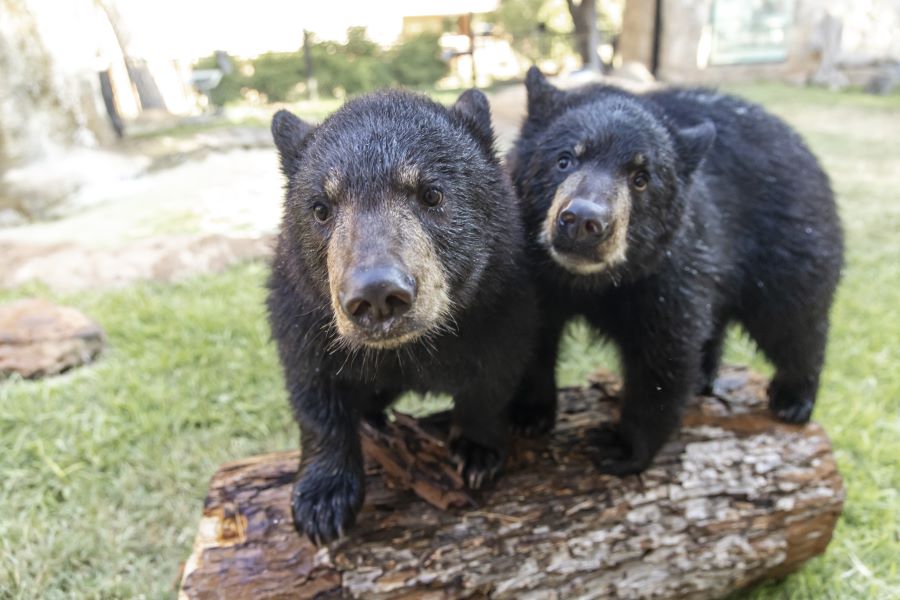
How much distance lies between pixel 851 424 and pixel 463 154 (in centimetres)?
322

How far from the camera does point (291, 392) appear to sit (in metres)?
2.73

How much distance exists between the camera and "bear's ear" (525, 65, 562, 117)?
10.5 feet

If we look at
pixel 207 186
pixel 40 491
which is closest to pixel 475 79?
pixel 207 186

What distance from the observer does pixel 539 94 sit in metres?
3.21

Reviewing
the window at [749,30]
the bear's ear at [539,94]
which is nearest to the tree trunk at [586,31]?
the window at [749,30]

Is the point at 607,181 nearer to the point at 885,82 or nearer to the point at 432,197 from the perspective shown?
the point at 432,197

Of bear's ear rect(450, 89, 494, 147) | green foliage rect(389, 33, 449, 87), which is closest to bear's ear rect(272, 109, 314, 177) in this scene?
bear's ear rect(450, 89, 494, 147)

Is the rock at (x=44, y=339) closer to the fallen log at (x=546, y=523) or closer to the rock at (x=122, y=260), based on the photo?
the rock at (x=122, y=260)

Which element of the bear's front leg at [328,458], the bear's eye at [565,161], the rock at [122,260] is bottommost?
the rock at [122,260]

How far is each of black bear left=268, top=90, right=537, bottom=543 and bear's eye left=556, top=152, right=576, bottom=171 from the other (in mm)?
381

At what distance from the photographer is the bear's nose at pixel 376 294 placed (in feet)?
5.95

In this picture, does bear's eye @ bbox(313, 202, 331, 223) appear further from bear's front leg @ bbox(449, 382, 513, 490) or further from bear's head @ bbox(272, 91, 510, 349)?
bear's front leg @ bbox(449, 382, 513, 490)

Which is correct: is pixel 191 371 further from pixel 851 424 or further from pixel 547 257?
pixel 851 424

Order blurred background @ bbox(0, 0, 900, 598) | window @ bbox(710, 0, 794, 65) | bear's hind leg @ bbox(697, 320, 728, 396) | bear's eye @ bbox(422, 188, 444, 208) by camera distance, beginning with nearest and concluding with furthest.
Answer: bear's eye @ bbox(422, 188, 444, 208) → blurred background @ bbox(0, 0, 900, 598) → bear's hind leg @ bbox(697, 320, 728, 396) → window @ bbox(710, 0, 794, 65)
